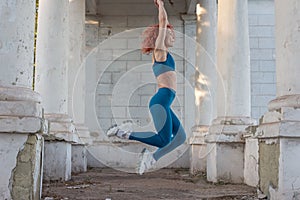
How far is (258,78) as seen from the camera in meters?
15.3

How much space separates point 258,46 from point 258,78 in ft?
3.45

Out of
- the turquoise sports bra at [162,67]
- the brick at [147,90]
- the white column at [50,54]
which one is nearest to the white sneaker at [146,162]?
the turquoise sports bra at [162,67]

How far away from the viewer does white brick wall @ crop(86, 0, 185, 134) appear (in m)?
15.7

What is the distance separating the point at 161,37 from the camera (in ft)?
17.8

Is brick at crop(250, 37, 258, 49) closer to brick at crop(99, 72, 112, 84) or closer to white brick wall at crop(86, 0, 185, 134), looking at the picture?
white brick wall at crop(86, 0, 185, 134)

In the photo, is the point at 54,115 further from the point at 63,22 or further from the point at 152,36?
the point at 152,36

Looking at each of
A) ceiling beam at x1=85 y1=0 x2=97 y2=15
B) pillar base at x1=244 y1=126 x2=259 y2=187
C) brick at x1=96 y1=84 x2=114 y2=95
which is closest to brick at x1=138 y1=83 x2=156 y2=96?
brick at x1=96 y1=84 x2=114 y2=95

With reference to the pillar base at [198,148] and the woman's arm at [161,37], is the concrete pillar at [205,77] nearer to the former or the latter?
the pillar base at [198,148]

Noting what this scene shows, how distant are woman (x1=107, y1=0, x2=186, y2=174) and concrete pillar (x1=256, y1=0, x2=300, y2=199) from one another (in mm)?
1095

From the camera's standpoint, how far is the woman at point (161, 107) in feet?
16.9

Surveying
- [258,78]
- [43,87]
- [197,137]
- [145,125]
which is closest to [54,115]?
[43,87]

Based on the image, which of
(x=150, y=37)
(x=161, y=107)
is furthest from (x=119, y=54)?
(x=161, y=107)

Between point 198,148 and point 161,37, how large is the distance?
763 cm

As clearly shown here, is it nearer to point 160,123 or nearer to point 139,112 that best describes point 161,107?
point 160,123
